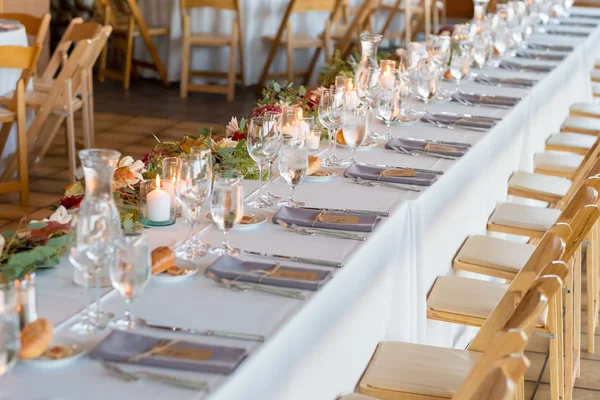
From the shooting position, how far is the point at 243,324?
5.58 feet

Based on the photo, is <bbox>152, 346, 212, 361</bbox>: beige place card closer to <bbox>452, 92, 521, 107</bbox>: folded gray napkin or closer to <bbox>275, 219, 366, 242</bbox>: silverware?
<bbox>275, 219, 366, 242</bbox>: silverware

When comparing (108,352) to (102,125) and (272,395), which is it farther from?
(102,125)

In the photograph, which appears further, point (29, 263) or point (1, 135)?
point (1, 135)

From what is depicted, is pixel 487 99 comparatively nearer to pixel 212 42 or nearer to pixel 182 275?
pixel 182 275

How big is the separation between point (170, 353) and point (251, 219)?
0.78 meters

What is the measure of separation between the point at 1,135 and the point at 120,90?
3176 millimetres

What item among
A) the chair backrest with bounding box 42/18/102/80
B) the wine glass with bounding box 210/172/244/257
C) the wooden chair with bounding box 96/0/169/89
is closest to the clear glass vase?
the wine glass with bounding box 210/172/244/257

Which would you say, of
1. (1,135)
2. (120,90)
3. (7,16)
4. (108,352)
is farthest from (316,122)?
(120,90)

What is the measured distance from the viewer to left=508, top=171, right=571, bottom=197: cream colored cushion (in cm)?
388

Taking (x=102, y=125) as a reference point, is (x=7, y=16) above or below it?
above

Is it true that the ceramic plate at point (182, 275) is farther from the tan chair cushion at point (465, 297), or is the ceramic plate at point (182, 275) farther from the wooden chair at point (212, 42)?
the wooden chair at point (212, 42)

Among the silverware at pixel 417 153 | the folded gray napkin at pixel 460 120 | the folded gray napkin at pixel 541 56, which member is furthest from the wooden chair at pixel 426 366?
the folded gray napkin at pixel 541 56

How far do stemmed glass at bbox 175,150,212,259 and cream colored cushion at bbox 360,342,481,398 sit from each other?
1.82 feet

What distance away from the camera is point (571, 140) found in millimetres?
4781
